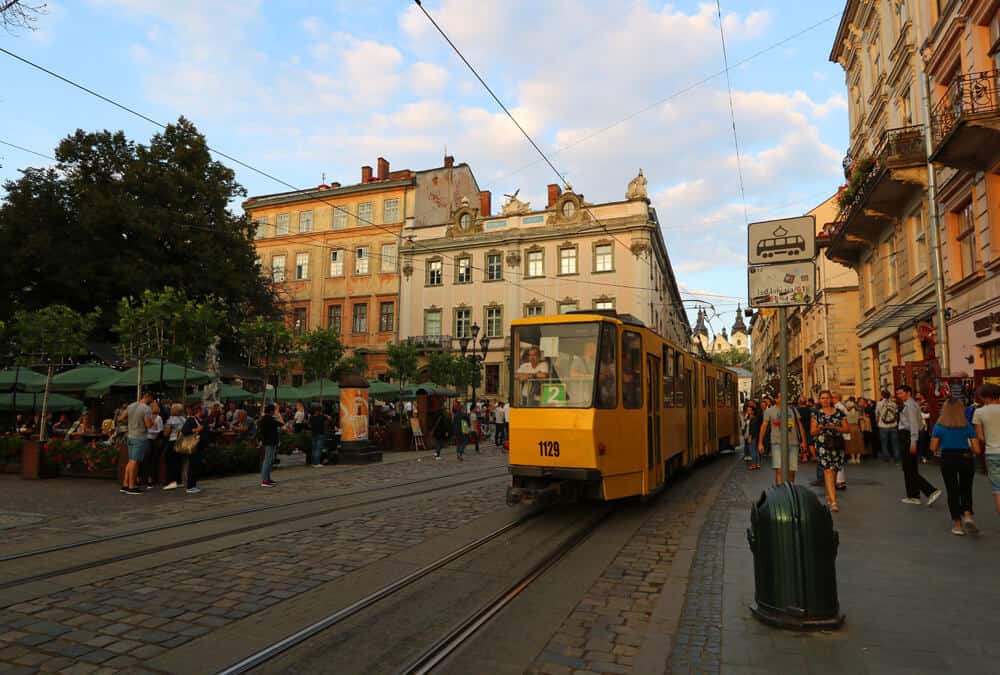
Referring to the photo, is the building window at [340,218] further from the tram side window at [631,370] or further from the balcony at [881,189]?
the tram side window at [631,370]

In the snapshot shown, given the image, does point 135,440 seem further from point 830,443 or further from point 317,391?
point 317,391

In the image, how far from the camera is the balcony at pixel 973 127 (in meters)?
13.4

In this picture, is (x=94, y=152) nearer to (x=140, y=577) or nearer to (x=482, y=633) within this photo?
(x=140, y=577)

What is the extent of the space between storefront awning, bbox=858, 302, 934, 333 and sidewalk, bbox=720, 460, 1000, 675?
11836 millimetres

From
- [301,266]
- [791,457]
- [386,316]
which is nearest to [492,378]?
[386,316]

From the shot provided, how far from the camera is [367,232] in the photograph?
48.4 m

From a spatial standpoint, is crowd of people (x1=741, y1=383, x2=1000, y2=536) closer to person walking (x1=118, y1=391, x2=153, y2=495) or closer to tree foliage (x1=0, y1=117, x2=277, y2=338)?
person walking (x1=118, y1=391, x2=153, y2=495)

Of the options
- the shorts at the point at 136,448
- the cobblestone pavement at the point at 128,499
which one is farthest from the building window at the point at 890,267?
the shorts at the point at 136,448

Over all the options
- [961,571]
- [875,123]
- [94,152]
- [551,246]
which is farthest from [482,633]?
[551,246]

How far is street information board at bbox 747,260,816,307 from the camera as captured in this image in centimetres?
507

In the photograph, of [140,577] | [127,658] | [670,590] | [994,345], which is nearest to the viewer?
[127,658]

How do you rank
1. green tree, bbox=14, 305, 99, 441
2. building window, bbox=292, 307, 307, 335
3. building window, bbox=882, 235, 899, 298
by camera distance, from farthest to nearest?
building window, bbox=292, 307, 307, 335, building window, bbox=882, 235, 899, 298, green tree, bbox=14, 305, 99, 441

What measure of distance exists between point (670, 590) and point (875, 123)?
24664 millimetres

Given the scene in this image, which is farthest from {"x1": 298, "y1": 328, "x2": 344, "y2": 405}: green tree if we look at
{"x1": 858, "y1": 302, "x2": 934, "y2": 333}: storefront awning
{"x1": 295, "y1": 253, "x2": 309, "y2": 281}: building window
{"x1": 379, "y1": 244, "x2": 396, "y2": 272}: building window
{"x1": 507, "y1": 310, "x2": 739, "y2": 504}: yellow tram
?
{"x1": 295, "y1": 253, "x2": 309, "y2": 281}: building window
